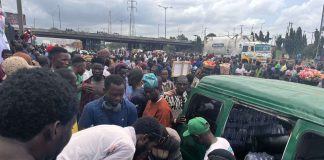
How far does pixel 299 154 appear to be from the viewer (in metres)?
2.78

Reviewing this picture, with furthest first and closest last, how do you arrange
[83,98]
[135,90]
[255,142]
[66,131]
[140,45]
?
[140,45]
[135,90]
[83,98]
[255,142]
[66,131]

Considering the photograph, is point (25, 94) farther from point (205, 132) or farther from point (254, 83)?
point (254, 83)

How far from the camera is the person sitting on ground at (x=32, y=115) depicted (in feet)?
3.55

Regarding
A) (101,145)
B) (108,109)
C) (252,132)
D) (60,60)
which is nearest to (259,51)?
(60,60)

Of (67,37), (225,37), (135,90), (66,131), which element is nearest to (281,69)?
(135,90)

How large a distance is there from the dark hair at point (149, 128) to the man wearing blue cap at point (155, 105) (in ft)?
5.54

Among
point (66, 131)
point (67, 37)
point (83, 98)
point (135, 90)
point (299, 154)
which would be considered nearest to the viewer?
point (66, 131)

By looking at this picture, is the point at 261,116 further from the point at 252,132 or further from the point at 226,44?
the point at 226,44

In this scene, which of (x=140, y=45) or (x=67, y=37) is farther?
(x=140, y=45)

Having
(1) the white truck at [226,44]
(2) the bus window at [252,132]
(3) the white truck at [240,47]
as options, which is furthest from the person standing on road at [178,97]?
(1) the white truck at [226,44]

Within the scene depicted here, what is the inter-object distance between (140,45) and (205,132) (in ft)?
275

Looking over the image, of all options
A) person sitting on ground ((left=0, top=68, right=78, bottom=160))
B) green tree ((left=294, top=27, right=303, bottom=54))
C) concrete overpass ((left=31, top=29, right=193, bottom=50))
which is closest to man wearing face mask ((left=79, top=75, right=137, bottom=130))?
person sitting on ground ((left=0, top=68, right=78, bottom=160))

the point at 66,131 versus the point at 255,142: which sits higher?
the point at 66,131

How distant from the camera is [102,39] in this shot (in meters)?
77.9
